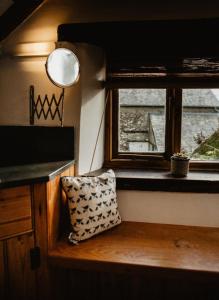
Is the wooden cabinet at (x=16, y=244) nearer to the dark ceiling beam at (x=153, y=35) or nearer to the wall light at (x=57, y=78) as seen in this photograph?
the wall light at (x=57, y=78)

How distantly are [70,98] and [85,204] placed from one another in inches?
32.2

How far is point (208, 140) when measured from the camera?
2354 millimetres

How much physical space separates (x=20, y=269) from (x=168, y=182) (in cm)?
118

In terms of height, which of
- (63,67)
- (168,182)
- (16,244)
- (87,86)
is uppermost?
(63,67)

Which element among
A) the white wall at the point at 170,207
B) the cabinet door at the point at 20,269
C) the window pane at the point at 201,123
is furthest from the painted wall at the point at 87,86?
the cabinet door at the point at 20,269

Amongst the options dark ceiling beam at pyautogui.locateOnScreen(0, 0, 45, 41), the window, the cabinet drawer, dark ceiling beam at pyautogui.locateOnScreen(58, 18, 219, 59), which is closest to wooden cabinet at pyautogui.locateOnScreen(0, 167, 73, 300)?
the cabinet drawer

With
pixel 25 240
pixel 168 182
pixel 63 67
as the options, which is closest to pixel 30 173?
pixel 25 240

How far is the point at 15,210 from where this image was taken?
160cm

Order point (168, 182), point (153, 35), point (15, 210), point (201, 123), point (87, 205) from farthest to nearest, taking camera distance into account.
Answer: point (201, 123) → point (168, 182) → point (153, 35) → point (87, 205) → point (15, 210)

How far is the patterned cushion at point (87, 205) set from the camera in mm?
1829

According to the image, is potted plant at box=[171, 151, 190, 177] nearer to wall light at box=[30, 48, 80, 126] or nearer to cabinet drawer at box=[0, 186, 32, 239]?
wall light at box=[30, 48, 80, 126]

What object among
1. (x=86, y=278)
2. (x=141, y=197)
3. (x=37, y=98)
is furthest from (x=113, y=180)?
(x=37, y=98)

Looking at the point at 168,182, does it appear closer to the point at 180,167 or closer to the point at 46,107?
the point at 180,167

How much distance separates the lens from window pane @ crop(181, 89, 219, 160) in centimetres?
231
